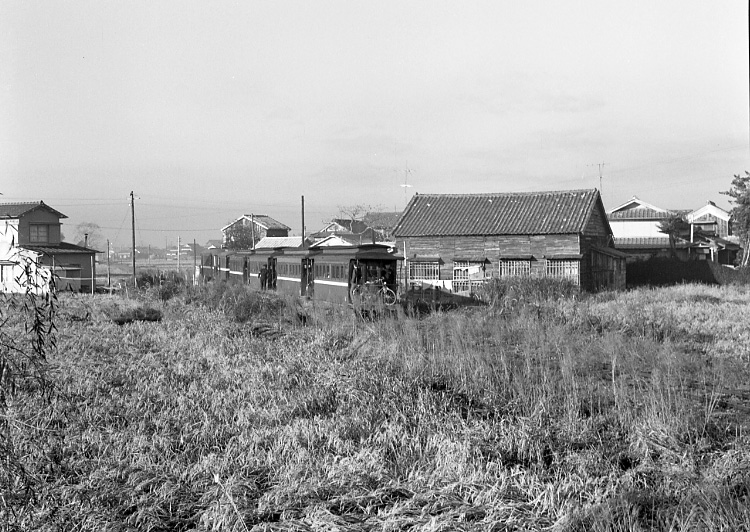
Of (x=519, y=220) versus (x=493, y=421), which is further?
(x=519, y=220)

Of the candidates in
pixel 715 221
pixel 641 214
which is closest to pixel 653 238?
pixel 641 214

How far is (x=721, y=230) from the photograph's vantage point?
56062mm

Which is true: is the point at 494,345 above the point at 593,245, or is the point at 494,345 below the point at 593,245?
below

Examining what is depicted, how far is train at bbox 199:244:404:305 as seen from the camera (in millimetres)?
20125

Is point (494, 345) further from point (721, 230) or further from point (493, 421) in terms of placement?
point (721, 230)

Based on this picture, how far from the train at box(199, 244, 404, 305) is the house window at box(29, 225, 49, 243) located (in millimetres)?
12087

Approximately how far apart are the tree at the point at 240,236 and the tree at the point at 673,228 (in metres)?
33.0

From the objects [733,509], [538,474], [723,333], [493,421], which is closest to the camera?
[733,509]

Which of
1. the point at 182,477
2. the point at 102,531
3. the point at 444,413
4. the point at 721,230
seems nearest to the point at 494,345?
the point at 444,413

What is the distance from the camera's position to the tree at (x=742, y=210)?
36.7 m

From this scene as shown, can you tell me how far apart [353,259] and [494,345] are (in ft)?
28.2

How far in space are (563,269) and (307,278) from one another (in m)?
10.1

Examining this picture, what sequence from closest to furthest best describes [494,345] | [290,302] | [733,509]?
[733,509] → [494,345] → [290,302]

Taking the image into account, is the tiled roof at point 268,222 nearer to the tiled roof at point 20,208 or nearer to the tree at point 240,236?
the tree at point 240,236
